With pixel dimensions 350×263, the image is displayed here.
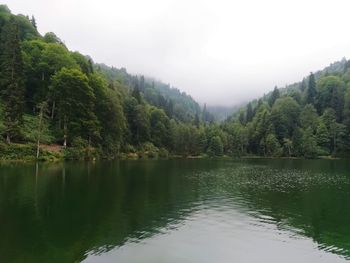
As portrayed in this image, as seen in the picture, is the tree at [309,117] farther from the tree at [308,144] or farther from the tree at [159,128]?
the tree at [159,128]

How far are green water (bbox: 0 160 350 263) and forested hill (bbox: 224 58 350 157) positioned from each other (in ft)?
408

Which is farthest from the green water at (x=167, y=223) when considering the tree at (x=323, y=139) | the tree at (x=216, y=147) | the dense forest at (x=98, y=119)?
the tree at (x=216, y=147)

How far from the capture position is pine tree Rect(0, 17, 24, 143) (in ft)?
237

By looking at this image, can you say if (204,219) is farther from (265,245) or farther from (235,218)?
(265,245)

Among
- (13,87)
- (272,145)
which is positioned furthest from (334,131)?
(13,87)

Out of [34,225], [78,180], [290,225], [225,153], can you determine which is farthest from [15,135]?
[225,153]

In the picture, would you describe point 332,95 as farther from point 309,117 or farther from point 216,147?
point 216,147

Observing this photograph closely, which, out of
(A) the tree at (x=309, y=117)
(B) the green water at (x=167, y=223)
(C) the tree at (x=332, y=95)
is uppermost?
(C) the tree at (x=332, y=95)

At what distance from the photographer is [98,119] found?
103875 mm

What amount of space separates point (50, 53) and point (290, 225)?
3678 inches

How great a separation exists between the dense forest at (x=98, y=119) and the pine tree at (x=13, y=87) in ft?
0.69

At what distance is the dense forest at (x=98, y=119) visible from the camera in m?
80.4

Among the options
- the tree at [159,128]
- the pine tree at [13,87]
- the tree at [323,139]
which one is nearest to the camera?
the pine tree at [13,87]

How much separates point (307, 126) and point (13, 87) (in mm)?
138075
